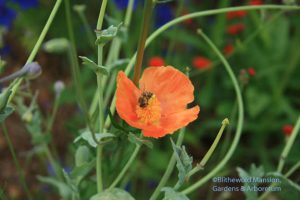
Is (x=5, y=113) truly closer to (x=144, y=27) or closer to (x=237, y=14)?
(x=144, y=27)

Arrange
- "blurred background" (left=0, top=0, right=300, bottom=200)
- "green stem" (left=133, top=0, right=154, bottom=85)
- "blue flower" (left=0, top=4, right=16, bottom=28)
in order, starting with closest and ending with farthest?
"green stem" (left=133, top=0, right=154, bottom=85)
"blurred background" (left=0, top=0, right=300, bottom=200)
"blue flower" (left=0, top=4, right=16, bottom=28)

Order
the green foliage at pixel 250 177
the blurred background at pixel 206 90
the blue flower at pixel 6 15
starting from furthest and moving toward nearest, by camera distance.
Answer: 1. the blue flower at pixel 6 15
2. the blurred background at pixel 206 90
3. the green foliage at pixel 250 177

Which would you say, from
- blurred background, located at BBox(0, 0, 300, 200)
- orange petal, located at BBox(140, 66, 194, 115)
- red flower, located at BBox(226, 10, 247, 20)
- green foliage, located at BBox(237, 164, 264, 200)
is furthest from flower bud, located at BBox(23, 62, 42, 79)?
red flower, located at BBox(226, 10, 247, 20)

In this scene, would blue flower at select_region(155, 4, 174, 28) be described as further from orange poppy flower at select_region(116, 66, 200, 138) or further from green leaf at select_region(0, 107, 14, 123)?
green leaf at select_region(0, 107, 14, 123)

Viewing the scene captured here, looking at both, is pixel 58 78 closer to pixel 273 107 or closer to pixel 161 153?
pixel 161 153

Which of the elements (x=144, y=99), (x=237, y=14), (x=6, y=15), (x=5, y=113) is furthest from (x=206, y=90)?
(x=5, y=113)

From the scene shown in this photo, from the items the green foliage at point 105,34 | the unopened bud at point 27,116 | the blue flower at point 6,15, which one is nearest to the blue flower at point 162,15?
the blue flower at point 6,15

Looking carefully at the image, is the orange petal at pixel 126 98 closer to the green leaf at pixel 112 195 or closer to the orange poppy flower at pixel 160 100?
the orange poppy flower at pixel 160 100
